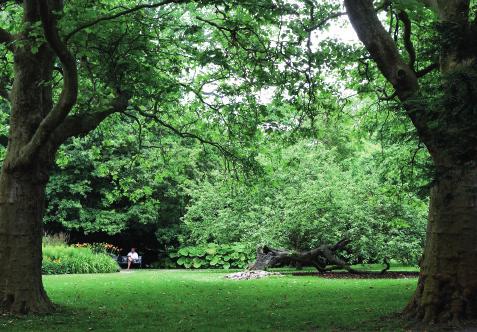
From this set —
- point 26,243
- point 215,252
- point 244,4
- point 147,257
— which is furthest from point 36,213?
point 147,257

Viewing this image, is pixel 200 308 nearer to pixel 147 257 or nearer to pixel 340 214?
pixel 340 214

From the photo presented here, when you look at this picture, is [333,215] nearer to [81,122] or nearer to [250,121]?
[250,121]

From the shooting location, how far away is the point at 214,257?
3042cm

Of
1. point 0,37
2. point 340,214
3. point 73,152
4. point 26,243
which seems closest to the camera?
point 26,243

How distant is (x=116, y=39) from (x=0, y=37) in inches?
101

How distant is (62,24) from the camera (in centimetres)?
817

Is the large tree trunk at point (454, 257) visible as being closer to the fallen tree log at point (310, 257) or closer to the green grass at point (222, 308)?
the green grass at point (222, 308)

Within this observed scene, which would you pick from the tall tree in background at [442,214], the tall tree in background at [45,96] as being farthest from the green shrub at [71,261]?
the tall tree in background at [442,214]

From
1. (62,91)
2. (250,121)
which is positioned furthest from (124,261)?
(62,91)

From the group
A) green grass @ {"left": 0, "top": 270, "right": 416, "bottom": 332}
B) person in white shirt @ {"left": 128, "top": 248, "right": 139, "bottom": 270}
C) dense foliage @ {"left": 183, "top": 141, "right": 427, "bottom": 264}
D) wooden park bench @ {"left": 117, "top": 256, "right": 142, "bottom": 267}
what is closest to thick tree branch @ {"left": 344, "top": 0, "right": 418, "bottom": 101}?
green grass @ {"left": 0, "top": 270, "right": 416, "bottom": 332}

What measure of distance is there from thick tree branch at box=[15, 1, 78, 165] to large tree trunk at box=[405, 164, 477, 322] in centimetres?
608

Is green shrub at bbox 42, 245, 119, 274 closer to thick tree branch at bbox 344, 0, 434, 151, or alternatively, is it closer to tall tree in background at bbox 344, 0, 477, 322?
tall tree in background at bbox 344, 0, 477, 322

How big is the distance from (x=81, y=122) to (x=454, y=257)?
7.57m

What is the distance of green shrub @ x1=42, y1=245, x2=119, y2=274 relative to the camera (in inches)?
906
